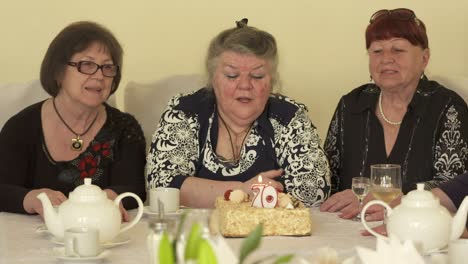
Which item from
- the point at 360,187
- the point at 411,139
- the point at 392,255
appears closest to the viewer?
the point at 392,255

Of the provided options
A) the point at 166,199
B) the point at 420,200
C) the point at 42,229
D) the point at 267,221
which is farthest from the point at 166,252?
the point at 166,199

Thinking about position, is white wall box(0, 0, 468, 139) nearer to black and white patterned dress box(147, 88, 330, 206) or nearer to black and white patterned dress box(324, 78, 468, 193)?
black and white patterned dress box(324, 78, 468, 193)

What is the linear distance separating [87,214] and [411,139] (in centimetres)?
145

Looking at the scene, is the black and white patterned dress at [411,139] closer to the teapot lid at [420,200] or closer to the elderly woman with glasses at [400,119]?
the elderly woman with glasses at [400,119]

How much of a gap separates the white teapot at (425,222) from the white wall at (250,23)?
1.91 m

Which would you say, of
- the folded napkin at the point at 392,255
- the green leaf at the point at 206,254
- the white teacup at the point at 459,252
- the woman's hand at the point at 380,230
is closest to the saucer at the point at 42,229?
the woman's hand at the point at 380,230

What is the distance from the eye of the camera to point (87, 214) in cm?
215

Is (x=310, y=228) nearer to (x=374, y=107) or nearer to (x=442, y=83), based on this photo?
(x=374, y=107)

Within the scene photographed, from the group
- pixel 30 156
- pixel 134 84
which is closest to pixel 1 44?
pixel 134 84

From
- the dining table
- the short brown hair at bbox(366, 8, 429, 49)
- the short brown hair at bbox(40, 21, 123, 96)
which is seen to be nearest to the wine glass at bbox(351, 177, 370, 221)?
the dining table

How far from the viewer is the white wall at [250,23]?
12.9 feet

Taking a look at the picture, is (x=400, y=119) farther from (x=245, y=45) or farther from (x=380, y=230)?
(x=380, y=230)

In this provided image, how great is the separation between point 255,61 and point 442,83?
3.02ft

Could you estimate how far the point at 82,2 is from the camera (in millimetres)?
3941
